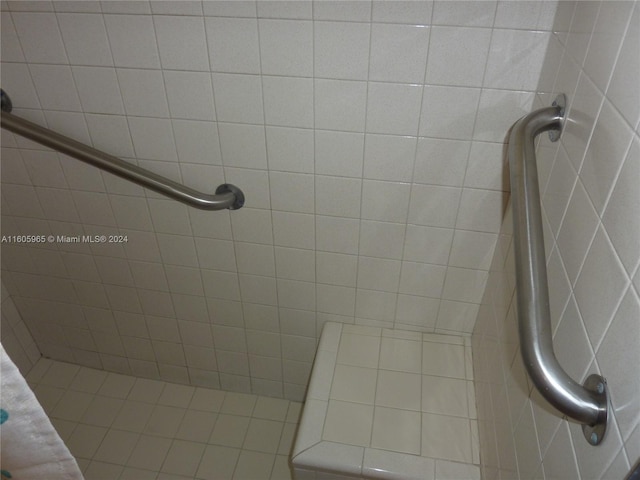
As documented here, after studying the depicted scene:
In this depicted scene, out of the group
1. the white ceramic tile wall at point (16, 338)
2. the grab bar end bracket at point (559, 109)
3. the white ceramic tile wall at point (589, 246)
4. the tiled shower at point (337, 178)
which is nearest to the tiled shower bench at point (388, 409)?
the tiled shower at point (337, 178)

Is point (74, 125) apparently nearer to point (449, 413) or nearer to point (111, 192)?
point (111, 192)

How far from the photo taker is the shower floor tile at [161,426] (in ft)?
4.83

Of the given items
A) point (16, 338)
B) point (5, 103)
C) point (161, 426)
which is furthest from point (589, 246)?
point (16, 338)

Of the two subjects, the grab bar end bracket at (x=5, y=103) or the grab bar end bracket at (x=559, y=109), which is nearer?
the grab bar end bracket at (x=559, y=109)

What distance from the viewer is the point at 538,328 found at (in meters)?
0.48

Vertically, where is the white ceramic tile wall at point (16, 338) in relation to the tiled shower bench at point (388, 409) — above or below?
below

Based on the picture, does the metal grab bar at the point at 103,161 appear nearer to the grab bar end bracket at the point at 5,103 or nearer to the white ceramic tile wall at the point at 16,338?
the grab bar end bracket at the point at 5,103

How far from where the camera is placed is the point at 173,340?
5.25 ft

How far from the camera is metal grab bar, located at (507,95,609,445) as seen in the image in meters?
0.47

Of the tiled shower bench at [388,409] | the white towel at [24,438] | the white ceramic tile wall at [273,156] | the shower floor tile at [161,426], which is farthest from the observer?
the shower floor tile at [161,426]

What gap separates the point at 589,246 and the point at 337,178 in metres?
0.62

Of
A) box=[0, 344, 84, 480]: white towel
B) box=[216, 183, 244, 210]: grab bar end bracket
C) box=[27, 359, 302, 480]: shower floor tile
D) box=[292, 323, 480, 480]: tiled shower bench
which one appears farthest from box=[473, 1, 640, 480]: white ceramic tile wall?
box=[27, 359, 302, 480]: shower floor tile

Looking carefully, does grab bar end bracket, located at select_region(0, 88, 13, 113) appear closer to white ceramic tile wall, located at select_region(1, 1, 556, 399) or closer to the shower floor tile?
white ceramic tile wall, located at select_region(1, 1, 556, 399)

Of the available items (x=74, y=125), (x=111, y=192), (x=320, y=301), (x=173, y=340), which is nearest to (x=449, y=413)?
(x=320, y=301)
